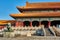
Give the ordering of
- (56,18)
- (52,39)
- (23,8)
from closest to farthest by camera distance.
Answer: (52,39) < (56,18) < (23,8)

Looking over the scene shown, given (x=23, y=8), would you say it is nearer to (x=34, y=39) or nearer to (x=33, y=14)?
(x=33, y=14)

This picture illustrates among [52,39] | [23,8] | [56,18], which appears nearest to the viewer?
[52,39]

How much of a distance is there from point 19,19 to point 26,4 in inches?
227

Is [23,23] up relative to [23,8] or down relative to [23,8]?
down

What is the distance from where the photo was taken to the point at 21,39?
18500mm

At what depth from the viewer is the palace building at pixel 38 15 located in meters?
39.6

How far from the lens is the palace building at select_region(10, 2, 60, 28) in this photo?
39594 millimetres

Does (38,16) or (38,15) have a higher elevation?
(38,15)

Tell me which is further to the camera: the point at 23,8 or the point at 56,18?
the point at 23,8

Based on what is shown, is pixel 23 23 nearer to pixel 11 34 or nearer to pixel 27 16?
pixel 27 16

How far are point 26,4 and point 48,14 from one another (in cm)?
690

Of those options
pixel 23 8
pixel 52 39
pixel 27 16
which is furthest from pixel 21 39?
Answer: pixel 23 8

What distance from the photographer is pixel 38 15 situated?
130 feet

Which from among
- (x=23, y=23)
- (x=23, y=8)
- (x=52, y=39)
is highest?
(x=23, y=8)
